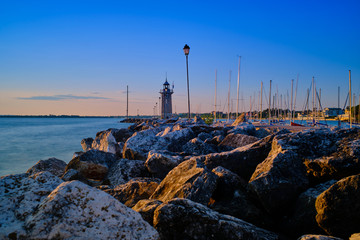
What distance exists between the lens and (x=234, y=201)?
11.1 feet

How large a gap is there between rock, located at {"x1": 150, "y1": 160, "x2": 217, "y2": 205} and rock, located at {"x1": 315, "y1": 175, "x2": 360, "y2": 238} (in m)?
1.35

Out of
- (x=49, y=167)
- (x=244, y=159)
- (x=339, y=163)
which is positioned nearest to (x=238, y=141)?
(x=244, y=159)

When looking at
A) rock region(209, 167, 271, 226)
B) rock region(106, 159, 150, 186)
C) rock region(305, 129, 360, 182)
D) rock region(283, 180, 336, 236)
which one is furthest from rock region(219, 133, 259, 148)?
rock region(283, 180, 336, 236)

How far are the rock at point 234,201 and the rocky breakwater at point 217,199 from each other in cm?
1

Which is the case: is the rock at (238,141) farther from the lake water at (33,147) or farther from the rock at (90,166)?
the lake water at (33,147)

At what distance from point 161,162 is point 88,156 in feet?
7.44

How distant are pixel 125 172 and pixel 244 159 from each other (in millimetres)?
2777

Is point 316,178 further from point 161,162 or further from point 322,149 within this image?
point 161,162

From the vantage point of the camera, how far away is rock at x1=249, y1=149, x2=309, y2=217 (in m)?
3.19

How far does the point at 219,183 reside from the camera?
12.7ft

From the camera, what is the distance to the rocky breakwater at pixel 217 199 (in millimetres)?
2031

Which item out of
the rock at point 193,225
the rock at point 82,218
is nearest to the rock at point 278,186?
the rock at point 193,225

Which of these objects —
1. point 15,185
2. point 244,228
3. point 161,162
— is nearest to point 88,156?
point 161,162

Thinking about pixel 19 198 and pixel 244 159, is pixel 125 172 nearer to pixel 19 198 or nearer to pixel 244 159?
pixel 244 159
